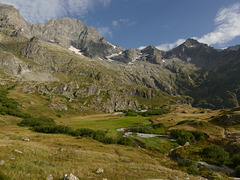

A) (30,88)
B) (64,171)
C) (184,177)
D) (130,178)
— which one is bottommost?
(184,177)

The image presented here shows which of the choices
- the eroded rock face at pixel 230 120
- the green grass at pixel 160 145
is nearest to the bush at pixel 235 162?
the green grass at pixel 160 145

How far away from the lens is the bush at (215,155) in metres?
Result: 27.4

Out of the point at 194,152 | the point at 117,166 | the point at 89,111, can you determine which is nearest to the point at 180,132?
the point at 194,152

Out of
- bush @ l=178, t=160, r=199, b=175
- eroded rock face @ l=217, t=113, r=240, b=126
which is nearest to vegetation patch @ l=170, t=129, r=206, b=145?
eroded rock face @ l=217, t=113, r=240, b=126

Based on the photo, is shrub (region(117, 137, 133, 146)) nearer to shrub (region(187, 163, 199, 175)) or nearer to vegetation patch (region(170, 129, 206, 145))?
vegetation patch (region(170, 129, 206, 145))

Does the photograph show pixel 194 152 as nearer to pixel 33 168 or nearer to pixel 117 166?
pixel 117 166

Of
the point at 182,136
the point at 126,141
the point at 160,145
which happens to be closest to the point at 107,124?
the point at 126,141

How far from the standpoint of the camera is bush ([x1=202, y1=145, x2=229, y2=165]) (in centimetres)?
2738

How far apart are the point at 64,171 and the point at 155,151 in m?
25.9

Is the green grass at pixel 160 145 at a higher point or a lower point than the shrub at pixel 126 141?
lower

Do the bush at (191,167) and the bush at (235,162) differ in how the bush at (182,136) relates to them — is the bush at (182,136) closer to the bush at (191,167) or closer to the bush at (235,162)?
the bush at (235,162)

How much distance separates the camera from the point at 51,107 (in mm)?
132625

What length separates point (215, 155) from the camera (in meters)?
28.8

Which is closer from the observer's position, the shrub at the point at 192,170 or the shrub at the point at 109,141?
the shrub at the point at 192,170
